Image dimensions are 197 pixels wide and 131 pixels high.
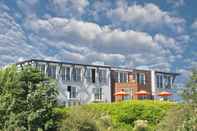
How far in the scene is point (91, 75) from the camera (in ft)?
251

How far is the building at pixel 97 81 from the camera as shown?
71.4 m

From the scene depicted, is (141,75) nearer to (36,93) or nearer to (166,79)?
(166,79)

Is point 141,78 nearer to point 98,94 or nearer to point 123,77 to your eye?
point 123,77

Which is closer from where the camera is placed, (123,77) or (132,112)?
(132,112)

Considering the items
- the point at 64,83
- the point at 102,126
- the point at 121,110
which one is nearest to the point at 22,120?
the point at 102,126

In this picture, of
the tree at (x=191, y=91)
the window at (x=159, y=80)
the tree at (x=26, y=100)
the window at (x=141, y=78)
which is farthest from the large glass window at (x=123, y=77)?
the tree at (x=191, y=91)

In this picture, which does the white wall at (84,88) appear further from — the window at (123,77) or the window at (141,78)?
the window at (141,78)

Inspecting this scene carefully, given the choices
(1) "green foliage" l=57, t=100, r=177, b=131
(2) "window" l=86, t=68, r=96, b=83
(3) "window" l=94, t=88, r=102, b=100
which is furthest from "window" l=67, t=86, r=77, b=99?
(1) "green foliage" l=57, t=100, r=177, b=131

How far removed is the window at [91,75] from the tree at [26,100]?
43.1 metres

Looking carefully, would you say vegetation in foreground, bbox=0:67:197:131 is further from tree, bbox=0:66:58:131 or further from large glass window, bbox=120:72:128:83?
large glass window, bbox=120:72:128:83

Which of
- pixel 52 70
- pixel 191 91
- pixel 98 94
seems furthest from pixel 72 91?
pixel 191 91

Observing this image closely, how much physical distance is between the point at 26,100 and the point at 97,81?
151ft

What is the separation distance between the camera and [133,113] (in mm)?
42969

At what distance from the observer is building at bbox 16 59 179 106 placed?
71.4 m
